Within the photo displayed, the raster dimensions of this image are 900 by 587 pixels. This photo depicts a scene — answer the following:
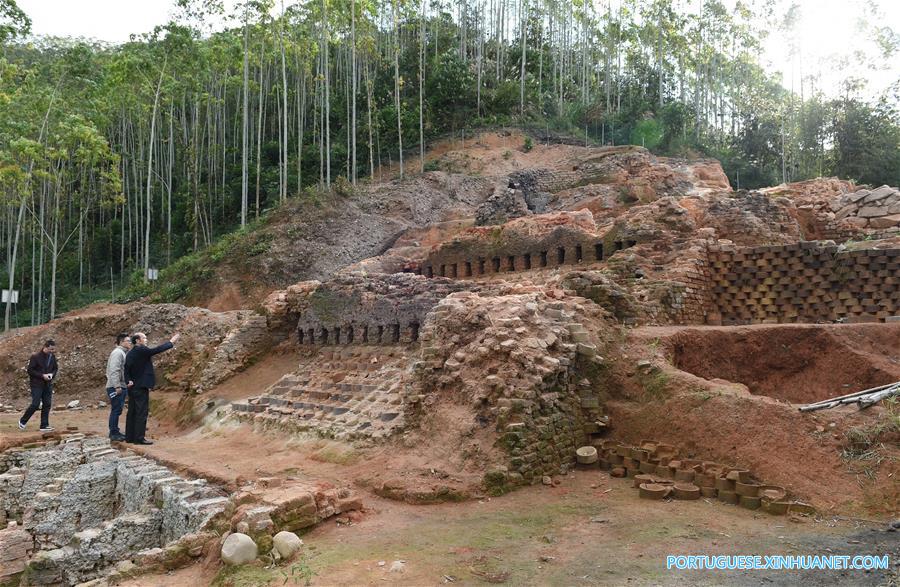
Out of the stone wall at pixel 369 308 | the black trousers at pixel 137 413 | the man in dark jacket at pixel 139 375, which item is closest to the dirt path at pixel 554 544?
the stone wall at pixel 369 308

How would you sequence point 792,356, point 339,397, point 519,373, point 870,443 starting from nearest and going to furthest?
point 870,443, point 519,373, point 792,356, point 339,397

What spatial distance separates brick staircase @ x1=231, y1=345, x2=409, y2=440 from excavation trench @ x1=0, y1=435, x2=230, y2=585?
82.7 inches

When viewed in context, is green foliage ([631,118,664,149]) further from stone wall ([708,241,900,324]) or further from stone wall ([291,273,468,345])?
stone wall ([291,273,468,345])

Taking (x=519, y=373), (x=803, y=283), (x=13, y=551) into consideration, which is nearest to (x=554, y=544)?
(x=519, y=373)

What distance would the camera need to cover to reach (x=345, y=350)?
1235cm

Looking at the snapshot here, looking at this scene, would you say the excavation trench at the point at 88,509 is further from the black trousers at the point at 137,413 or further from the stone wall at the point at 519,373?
the stone wall at the point at 519,373

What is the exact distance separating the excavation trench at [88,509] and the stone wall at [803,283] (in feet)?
31.6

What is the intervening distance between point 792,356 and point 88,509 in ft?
35.0

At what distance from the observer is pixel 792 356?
30.4 feet

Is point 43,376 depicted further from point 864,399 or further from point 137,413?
point 864,399

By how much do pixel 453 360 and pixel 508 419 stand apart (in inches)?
54.3

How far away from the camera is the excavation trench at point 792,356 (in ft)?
28.6

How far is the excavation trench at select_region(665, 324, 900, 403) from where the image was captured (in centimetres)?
871

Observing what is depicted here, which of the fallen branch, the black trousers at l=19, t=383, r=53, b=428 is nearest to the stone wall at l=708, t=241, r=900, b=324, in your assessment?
the fallen branch
